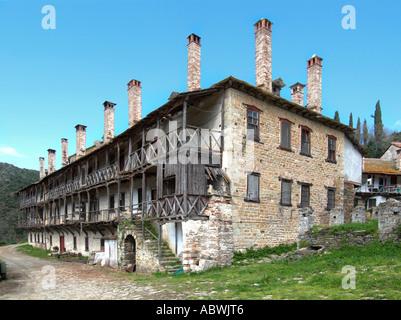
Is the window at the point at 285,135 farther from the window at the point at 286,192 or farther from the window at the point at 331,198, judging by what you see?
the window at the point at 331,198

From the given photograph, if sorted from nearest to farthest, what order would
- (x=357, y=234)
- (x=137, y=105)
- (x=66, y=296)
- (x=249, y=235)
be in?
(x=66, y=296)
(x=357, y=234)
(x=249, y=235)
(x=137, y=105)

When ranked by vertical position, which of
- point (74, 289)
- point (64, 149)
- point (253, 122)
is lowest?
point (74, 289)

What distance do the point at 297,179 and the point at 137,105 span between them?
41.9ft

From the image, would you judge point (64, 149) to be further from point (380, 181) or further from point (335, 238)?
point (380, 181)

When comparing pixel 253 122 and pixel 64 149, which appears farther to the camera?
pixel 64 149

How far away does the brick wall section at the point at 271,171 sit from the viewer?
50.2 ft

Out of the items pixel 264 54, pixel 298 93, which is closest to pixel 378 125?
pixel 298 93

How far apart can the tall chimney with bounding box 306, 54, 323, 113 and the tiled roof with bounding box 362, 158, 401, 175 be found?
Result: 2029cm

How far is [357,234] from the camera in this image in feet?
41.4

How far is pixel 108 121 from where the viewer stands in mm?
27781

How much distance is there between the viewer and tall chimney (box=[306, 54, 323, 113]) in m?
20.2

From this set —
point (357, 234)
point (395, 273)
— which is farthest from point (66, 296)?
point (357, 234)

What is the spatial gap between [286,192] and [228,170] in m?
4.33
